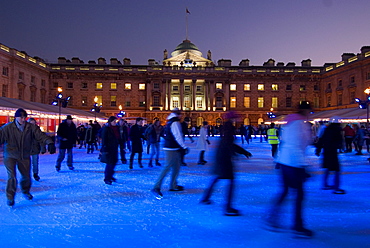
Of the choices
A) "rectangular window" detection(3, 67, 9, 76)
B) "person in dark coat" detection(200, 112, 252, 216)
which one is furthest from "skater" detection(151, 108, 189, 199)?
"rectangular window" detection(3, 67, 9, 76)

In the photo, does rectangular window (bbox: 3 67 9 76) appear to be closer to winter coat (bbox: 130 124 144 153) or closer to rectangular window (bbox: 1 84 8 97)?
rectangular window (bbox: 1 84 8 97)

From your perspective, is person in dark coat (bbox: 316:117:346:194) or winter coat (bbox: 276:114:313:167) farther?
person in dark coat (bbox: 316:117:346:194)

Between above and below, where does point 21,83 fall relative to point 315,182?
above

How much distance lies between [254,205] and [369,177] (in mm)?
4848

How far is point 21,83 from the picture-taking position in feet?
139

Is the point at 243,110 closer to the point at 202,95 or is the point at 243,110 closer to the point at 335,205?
the point at 202,95

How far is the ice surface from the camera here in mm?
3594

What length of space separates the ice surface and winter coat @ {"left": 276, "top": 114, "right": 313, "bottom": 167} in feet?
2.97

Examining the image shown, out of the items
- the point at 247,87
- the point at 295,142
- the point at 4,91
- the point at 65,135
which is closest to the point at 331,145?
the point at 295,142

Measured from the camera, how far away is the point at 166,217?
4.53 m

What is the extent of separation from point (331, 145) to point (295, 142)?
9.50ft

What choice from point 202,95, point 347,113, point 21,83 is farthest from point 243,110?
point 21,83

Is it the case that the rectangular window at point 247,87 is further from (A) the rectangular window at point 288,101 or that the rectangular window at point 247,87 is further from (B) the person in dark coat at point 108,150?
(B) the person in dark coat at point 108,150

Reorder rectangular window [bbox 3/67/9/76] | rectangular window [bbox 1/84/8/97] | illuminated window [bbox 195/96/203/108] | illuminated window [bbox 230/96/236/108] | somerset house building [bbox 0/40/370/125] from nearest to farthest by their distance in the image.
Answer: rectangular window [bbox 1/84/8/97] → rectangular window [bbox 3/67/9/76] → somerset house building [bbox 0/40/370/125] → illuminated window [bbox 230/96/236/108] → illuminated window [bbox 195/96/203/108]
